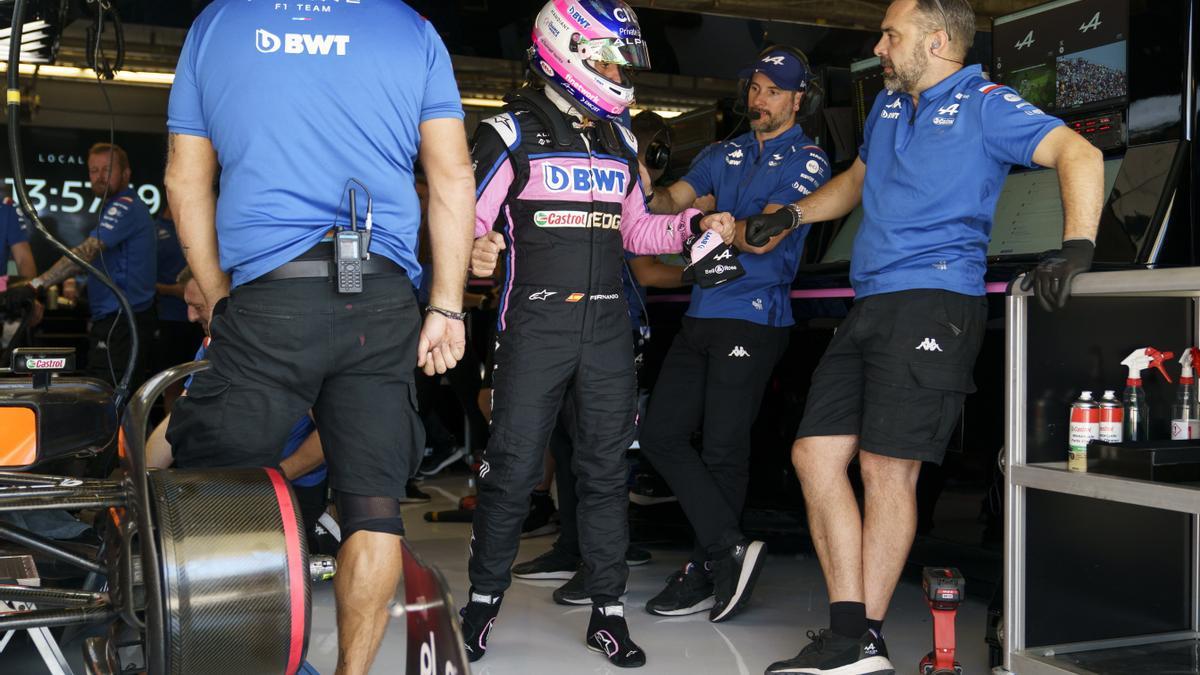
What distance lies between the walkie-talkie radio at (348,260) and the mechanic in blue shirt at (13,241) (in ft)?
14.5

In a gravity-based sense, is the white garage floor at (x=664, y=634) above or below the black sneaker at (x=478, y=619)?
below

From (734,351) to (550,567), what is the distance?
1065 mm

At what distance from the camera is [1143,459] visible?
8.05ft

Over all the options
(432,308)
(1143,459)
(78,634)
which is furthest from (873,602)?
(78,634)

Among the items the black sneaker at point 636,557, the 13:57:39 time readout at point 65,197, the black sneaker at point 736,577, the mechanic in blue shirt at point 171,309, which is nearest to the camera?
the black sneaker at point 736,577

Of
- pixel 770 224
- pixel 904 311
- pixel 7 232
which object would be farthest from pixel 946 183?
pixel 7 232

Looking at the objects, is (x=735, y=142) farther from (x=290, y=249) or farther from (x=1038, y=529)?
(x=290, y=249)

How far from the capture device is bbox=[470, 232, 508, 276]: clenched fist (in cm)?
307

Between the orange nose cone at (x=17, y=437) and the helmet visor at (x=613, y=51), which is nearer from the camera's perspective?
the orange nose cone at (x=17, y=437)

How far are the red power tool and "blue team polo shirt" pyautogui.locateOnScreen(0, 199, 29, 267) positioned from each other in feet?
16.1

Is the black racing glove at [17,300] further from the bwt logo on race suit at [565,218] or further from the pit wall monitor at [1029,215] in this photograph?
the pit wall monitor at [1029,215]

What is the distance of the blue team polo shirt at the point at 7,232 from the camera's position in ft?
19.5

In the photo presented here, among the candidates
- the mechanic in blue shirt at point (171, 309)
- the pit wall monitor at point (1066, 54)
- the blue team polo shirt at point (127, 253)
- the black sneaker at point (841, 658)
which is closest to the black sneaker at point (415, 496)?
the blue team polo shirt at point (127, 253)

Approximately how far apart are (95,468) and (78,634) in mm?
472
